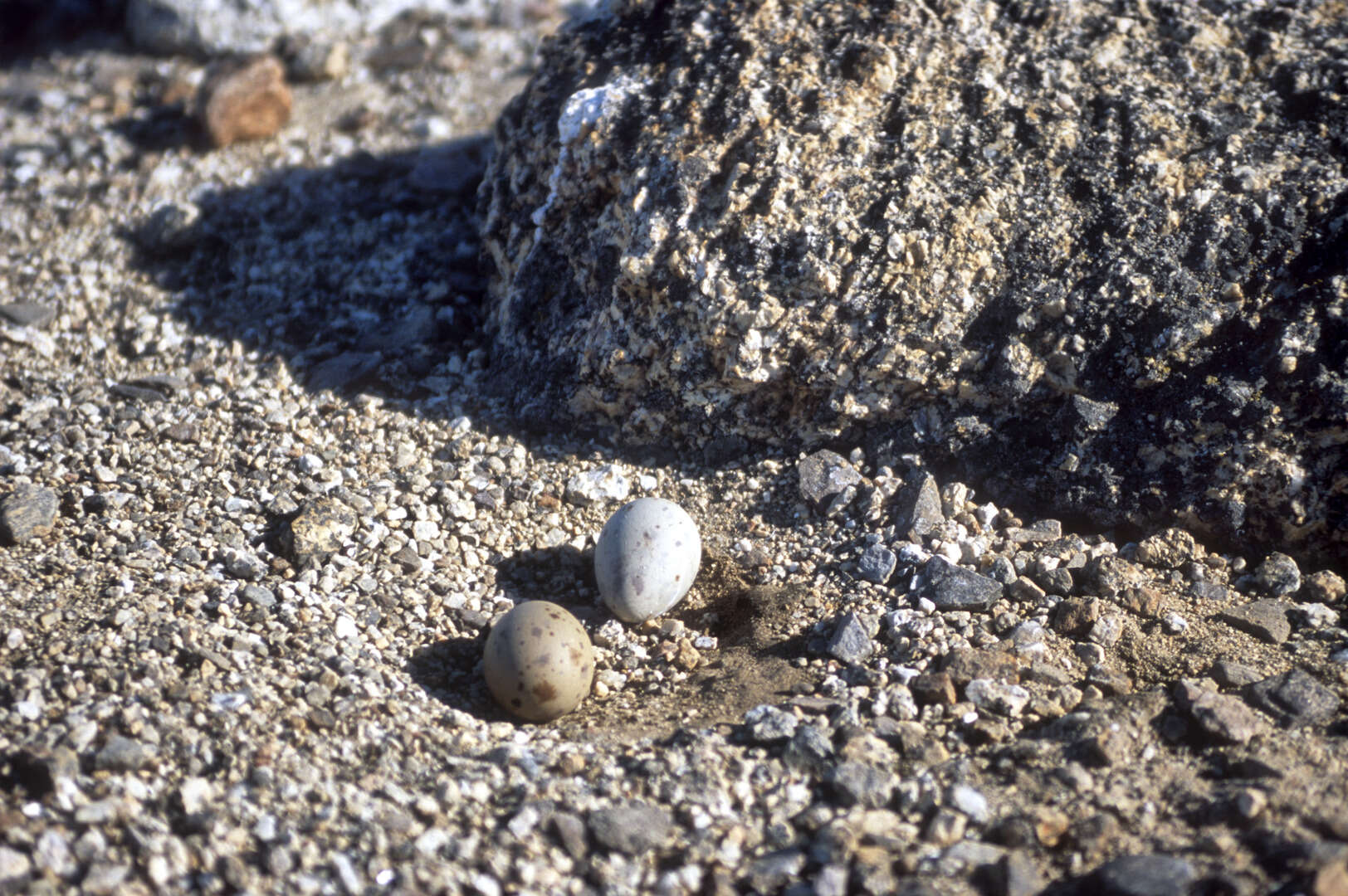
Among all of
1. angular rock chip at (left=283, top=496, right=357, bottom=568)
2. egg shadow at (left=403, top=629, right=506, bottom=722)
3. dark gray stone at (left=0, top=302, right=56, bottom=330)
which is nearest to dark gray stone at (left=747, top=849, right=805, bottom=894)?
egg shadow at (left=403, top=629, right=506, bottom=722)

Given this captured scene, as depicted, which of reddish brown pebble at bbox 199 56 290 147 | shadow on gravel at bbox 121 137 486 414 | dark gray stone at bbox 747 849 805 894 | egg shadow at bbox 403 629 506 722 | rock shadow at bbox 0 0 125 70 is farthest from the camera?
rock shadow at bbox 0 0 125 70

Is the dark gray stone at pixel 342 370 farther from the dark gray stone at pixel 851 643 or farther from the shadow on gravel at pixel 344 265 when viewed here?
the dark gray stone at pixel 851 643

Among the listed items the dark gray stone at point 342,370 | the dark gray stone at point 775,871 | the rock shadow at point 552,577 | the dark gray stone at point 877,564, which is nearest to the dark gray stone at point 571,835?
the dark gray stone at point 775,871

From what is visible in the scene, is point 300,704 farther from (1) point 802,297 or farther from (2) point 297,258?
(2) point 297,258

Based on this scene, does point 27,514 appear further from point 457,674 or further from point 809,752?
point 809,752

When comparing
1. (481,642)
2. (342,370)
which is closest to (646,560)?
(481,642)

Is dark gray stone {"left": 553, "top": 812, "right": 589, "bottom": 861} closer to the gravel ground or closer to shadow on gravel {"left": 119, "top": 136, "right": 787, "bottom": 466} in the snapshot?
the gravel ground
